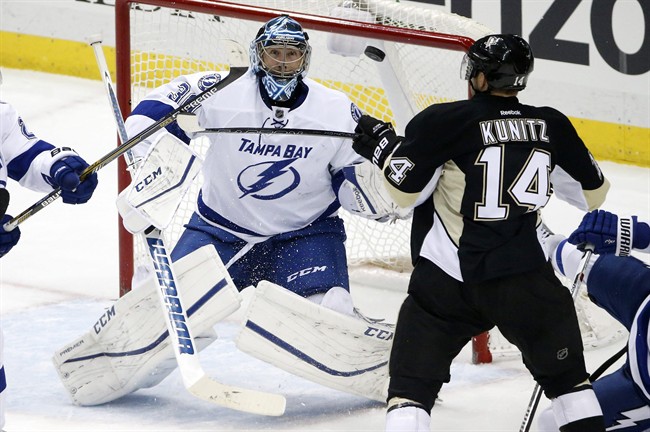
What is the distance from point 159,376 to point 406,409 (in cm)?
101

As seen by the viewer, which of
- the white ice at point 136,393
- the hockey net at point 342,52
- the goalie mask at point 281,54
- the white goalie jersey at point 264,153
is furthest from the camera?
the hockey net at point 342,52

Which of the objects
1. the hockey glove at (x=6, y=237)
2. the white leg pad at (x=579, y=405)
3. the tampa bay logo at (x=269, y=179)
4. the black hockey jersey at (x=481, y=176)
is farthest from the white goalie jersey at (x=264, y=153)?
the white leg pad at (x=579, y=405)

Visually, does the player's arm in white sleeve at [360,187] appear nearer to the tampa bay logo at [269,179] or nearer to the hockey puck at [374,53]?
the tampa bay logo at [269,179]

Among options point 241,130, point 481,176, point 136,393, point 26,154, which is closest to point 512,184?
point 481,176

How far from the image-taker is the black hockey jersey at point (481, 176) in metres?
2.87

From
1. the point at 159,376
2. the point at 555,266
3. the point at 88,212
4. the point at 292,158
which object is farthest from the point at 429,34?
the point at 88,212

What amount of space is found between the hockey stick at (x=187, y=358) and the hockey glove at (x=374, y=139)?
0.60 metres

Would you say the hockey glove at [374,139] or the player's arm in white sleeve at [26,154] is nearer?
the hockey glove at [374,139]

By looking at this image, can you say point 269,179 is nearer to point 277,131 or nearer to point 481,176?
point 277,131

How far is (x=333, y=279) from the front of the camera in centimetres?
381

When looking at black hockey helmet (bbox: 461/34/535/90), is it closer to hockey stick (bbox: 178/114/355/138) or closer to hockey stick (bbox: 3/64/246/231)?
hockey stick (bbox: 178/114/355/138)

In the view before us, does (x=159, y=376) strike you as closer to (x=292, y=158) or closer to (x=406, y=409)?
(x=292, y=158)

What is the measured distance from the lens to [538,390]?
3.18 metres

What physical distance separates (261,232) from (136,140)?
0.57 m
